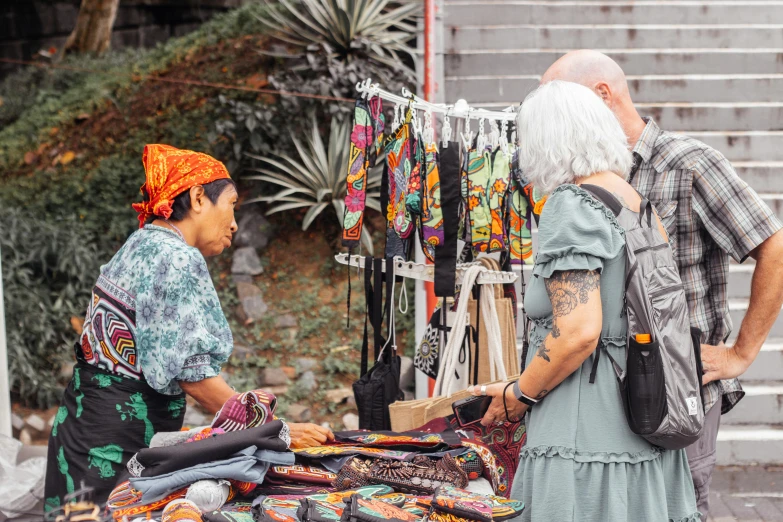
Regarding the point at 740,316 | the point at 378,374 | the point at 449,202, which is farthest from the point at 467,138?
the point at 740,316

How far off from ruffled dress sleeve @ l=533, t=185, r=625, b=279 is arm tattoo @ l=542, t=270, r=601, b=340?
0.08 feet

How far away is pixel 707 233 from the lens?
2723 millimetres

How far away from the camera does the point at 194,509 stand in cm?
214

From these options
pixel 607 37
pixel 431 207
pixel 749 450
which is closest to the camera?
pixel 431 207

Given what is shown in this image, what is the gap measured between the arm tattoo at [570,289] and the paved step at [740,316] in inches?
147

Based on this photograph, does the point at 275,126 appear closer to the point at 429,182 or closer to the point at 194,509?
the point at 429,182

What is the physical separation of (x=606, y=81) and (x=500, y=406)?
117 centimetres

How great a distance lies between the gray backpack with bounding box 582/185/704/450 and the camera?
6.91ft

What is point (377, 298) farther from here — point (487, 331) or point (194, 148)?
point (194, 148)

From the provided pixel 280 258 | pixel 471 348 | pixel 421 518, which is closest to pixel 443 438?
pixel 421 518

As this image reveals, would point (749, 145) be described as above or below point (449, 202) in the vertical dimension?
above

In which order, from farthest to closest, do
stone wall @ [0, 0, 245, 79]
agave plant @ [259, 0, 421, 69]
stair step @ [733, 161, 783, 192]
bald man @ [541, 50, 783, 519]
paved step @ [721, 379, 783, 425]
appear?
stone wall @ [0, 0, 245, 79]
agave plant @ [259, 0, 421, 69]
stair step @ [733, 161, 783, 192]
paved step @ [721, 379, 783, 425]
bald man @ [541, 50, 783, 519]

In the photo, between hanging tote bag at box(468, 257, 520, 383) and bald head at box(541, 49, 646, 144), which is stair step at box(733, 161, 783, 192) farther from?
bald head at box(541, 49, 646, 144)

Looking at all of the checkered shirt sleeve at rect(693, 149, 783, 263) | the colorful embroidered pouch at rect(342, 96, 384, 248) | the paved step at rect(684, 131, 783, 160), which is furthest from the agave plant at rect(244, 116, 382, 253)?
the checkered shirt sleeve at rect(693, 149, 783, 263)
